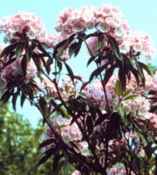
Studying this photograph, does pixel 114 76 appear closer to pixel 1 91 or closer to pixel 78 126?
pixel 78 126

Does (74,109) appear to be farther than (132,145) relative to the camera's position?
No

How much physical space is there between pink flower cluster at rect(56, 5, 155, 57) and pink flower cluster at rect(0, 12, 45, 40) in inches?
5.1

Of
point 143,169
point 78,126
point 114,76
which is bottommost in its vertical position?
point 143,169

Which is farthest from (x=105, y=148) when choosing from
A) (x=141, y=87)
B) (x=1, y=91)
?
(x=1, y=91)

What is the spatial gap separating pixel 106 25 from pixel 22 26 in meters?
0.49

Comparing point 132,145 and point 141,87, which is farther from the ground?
point 141,87

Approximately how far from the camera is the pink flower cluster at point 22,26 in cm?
396

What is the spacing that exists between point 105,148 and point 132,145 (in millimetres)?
237

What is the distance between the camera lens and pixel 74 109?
4055mm

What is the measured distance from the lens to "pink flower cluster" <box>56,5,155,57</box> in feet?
12.9

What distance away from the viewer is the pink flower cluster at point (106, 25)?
3.92m

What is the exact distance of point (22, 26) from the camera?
13.1 ft

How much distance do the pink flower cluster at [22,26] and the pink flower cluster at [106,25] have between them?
130 millimetres

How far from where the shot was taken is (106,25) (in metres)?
3.94
